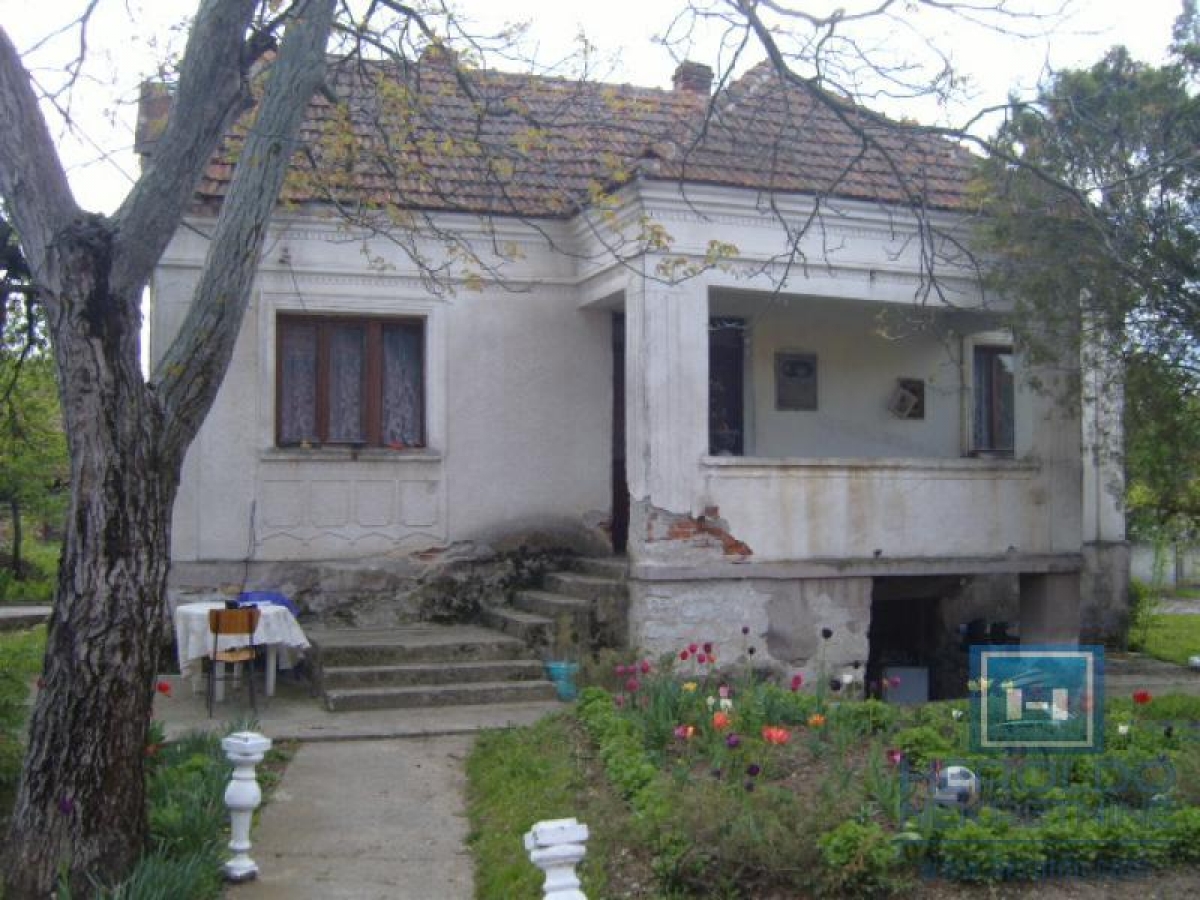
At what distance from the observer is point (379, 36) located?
831 cm

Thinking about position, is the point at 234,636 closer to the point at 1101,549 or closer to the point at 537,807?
the point at 537,807

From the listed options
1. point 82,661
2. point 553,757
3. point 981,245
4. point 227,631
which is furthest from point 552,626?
point 82,661

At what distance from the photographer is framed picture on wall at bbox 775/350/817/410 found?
47.2 feet

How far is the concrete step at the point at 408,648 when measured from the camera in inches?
436

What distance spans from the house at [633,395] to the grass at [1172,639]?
5.77ft

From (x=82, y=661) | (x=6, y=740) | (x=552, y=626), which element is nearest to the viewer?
(x=82, y=661)

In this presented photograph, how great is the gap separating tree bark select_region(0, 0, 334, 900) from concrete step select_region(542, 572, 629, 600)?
6.34 metres

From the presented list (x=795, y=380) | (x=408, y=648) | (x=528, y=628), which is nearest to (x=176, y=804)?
(x=408, y=648)

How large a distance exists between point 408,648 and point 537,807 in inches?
177

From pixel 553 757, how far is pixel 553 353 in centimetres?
625

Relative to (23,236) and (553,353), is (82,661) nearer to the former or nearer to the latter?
(23,236)

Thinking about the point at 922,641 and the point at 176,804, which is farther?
the point at 922,641

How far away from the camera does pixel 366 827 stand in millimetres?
7141

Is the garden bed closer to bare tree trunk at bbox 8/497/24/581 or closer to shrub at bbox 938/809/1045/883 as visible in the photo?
shrub at bbox 938/809/1045/883
